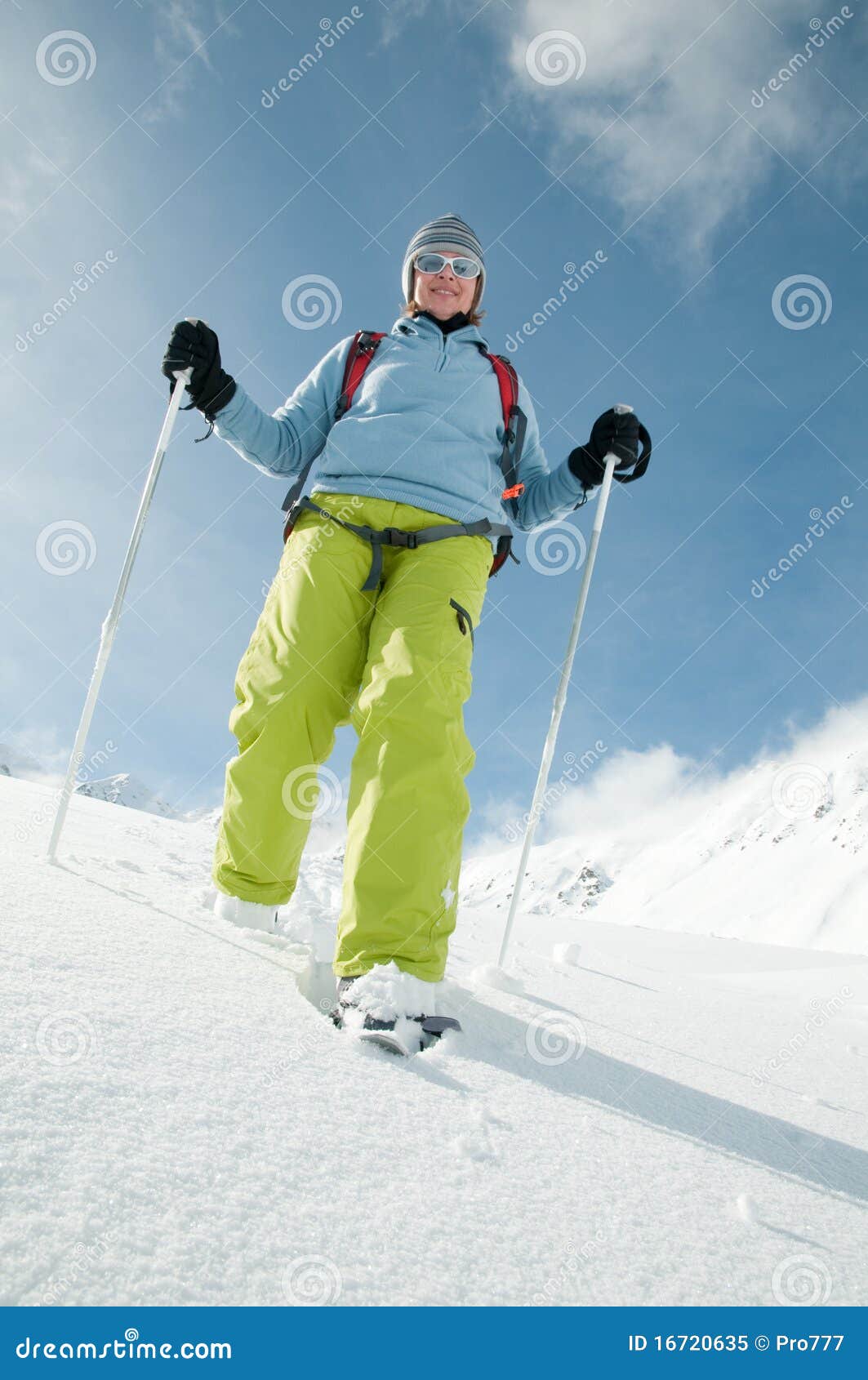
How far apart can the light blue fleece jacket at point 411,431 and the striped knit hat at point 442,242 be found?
0.43 m

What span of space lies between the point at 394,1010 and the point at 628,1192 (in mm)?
663

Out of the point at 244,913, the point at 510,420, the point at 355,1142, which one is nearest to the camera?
the point at 355,1142

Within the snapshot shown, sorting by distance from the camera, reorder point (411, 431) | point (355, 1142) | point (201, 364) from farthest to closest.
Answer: point (201, 364) < point (411, 431) < point (355, 1142)

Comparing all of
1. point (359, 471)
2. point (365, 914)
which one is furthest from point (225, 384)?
point (365, 914)

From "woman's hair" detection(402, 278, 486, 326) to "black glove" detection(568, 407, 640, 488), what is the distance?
0.76m

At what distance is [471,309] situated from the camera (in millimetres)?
3371

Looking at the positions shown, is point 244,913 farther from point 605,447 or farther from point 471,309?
point 471,309

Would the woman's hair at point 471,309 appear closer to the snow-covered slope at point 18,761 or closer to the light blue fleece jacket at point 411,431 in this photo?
the light blue fleece jacket at point 411,431

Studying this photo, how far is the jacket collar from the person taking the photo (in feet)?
10.2

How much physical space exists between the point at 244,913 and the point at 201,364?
6.97 ft

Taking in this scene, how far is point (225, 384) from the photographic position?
114 inches

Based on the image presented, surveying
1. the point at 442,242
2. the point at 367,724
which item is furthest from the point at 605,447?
the point at 367,724
